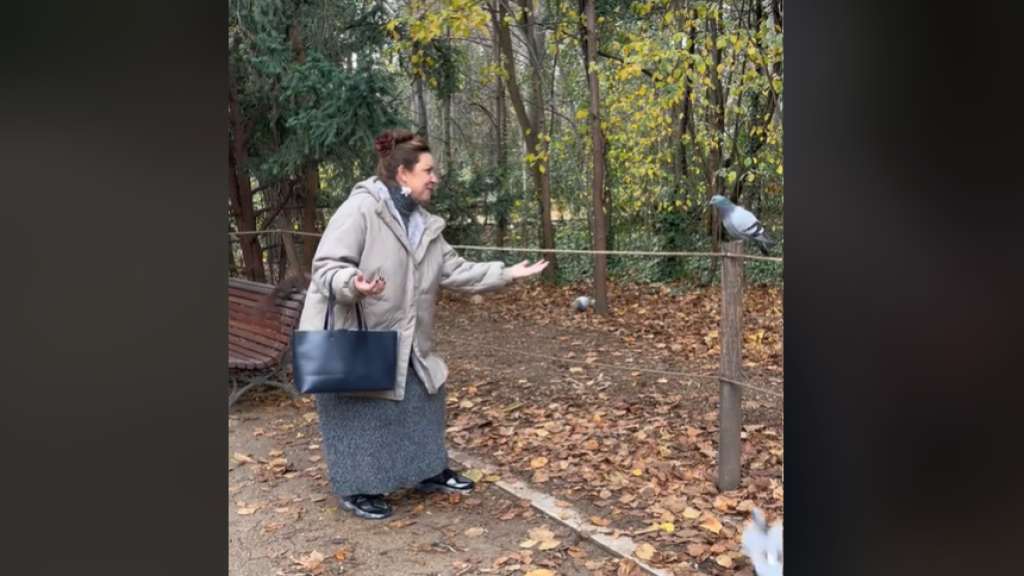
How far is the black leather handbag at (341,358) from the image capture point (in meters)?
2.30

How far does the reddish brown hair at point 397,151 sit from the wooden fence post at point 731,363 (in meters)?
1.03

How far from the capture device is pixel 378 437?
2588 mm

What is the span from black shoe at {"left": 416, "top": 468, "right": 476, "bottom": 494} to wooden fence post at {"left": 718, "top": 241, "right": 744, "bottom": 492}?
0.87 m

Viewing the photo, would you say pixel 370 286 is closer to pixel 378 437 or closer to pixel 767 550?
pixel 378 437

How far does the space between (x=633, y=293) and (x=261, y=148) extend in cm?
381

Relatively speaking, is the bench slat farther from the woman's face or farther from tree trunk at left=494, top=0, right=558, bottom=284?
tree trunk at left=494, top=0, right=558, bottom=284

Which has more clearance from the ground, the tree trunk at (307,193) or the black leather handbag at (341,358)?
the tree trunk at (307,193)

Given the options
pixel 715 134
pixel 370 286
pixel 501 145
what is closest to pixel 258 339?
pixel 370 286

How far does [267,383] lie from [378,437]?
1.87 metres

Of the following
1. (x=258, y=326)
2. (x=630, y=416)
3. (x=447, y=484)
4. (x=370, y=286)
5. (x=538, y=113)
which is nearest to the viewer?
(x=370, y=286)

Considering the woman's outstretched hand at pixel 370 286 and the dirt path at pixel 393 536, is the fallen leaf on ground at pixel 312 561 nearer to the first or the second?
the dirt path at pixel 393 536

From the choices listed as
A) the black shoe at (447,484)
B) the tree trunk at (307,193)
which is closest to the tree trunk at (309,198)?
the tree trunk at (307,193)
